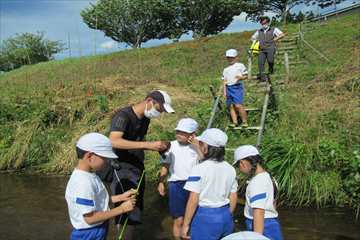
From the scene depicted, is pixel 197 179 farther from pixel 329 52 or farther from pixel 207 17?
pixel 207 17

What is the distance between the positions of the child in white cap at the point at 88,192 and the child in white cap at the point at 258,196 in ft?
3.15

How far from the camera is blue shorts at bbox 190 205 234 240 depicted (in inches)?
146

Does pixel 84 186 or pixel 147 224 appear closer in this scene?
pixel 84 186

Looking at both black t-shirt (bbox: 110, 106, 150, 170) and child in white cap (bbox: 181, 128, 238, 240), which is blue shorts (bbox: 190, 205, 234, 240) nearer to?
child in white cap (bbox: 181, 128, 238, 240)

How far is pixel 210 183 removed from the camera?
12.0 ft

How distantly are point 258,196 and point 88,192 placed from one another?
131 centimetres

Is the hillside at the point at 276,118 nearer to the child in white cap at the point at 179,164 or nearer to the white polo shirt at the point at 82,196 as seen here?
the child in white cap at the point at 179,164

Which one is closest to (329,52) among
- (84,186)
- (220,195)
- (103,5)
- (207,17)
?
(220,195)

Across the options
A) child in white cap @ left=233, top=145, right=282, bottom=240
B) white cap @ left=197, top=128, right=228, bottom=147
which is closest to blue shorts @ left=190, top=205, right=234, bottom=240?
child in white cap @ left=233, top=145, right=282, bottom=240

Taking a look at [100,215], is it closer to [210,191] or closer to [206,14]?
[210,191]

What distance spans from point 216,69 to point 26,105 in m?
7.96

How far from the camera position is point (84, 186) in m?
3.08

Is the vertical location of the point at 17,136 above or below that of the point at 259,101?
below

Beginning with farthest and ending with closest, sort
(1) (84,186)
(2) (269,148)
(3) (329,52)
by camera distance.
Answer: (3) (329,52), (2) (269,148), (1) (84,186)
